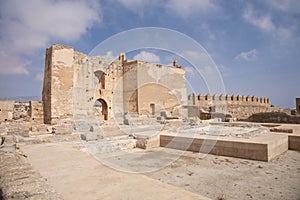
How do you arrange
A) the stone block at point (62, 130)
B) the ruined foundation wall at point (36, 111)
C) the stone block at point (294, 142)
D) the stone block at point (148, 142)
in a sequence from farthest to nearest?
1. the ruined foundation wall at point (36, 111)
2. the stone block at point (62, 130)
3. the stone block at point (148, 142)
4. the stone block at point (294, 142)

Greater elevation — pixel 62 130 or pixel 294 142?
pixel 62 130

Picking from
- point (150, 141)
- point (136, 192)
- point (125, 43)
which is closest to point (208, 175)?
point (136, 192)

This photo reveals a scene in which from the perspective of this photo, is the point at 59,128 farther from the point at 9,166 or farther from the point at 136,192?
the point at 136,192

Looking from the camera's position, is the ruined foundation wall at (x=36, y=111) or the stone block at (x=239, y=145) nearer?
the stone block at (x=239, y=145)

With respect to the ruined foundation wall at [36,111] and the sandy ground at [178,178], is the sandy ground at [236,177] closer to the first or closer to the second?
the sandy ground at [178,178]

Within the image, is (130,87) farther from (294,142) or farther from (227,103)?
(294,142)

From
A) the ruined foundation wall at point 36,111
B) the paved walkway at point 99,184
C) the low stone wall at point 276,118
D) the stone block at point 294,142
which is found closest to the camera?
the paved walkway at point 99,184

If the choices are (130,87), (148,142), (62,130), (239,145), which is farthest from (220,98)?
(62,130)

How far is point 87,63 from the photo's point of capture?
1611 cm

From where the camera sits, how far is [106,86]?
18281 mm

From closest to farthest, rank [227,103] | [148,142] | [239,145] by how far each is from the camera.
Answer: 1. [239,145]
2. [148,142]
3. [227,103]

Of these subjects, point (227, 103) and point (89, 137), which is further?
point (227, 103)

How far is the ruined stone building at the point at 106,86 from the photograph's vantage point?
1333cm

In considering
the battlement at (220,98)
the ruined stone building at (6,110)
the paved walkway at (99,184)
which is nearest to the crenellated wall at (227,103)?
the battlement at (220,98)
